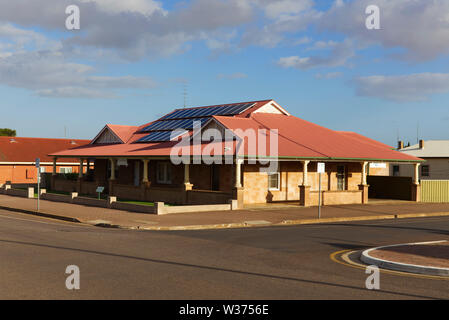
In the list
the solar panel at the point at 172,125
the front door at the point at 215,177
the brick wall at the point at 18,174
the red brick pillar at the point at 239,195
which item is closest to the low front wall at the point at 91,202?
the front door at the point at 215,177

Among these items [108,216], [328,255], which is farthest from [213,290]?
[108,216]

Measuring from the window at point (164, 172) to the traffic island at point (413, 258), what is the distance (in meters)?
23.1

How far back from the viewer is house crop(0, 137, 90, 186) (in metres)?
57.3

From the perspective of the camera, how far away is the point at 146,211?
26.0 meters

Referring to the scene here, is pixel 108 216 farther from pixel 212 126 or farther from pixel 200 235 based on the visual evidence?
pixel 212 126

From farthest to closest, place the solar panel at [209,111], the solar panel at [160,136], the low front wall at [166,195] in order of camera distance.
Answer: the solar panel at [209,111], the solar panel at [160,136], the low front wall at [166,195]

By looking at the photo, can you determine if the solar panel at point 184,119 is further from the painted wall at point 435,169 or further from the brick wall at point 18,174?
the painted wall at point 435,169

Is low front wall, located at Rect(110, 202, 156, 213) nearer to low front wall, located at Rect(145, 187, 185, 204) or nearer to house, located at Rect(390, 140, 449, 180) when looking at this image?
low front wall, located at Rect(145, 187, 185, 204)

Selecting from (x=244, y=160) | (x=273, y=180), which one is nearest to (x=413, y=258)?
(x=244, y=160)

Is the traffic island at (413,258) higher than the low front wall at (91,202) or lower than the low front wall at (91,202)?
lower

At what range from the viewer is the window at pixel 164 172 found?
36.7 meters

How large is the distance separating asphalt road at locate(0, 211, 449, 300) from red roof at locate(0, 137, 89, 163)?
1619 inches

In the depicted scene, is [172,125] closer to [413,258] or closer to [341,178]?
[341,178]
